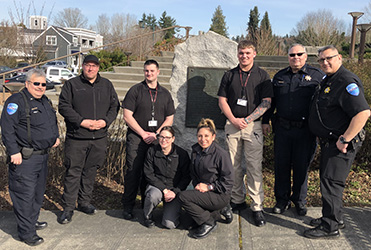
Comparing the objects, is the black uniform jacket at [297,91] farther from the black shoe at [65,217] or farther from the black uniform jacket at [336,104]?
the black shoe at [65,217]

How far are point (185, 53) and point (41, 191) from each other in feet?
8.26

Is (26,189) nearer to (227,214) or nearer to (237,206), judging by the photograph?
(227,214)

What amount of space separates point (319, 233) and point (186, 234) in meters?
1.33

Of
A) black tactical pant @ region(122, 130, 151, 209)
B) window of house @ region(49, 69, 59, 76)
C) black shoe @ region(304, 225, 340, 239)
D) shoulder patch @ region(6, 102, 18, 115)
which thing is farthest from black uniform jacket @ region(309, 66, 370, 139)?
window of house @ region(49, 69, 59, 76)

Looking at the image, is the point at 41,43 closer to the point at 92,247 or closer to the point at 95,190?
the point at 95,190

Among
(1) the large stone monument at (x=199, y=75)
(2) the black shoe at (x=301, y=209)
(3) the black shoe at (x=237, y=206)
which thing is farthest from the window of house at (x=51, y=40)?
(2) the black shoe at (x=301, y=209)

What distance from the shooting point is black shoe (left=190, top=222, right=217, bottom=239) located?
344cm

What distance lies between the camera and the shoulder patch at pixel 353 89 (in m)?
3.08

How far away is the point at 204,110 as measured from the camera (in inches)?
182

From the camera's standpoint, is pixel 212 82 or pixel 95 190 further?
pixel 95 190

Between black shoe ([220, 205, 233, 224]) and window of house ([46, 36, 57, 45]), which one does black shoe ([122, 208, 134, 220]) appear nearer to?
black shoe ([220, 205, 233, 224])

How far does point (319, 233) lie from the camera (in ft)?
11.0

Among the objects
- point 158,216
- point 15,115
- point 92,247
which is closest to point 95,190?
point 158,216

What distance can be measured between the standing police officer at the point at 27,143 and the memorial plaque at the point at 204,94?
1.89 metres
